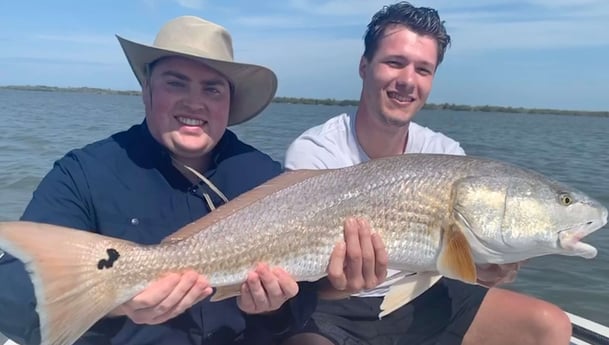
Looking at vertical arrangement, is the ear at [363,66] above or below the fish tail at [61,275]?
above

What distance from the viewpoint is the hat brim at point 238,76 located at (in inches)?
122

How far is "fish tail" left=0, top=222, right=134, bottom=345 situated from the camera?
7.71ft

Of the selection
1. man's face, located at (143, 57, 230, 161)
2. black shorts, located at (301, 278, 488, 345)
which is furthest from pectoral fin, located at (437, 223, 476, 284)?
man's face, located at (143, 57, 230, 161)

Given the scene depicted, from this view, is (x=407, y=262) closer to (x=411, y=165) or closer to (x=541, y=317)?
(x=411, y=165)

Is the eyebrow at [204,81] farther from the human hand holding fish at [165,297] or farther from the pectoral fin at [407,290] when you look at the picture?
the pectoral fin at [407,290]

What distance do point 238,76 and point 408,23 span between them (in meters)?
1.30

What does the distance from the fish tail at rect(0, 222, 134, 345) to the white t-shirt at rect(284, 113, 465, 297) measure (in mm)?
1641

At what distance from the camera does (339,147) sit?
395 centimetres

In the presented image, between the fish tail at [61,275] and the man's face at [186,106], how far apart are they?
2.57 feet

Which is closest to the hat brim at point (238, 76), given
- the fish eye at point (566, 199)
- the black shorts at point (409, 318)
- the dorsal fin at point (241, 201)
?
the dorsal fin at point (241, 201)

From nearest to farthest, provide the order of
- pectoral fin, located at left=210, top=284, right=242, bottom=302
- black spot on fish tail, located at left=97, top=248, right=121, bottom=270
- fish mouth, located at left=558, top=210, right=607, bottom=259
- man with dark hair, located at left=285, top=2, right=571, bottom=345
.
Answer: black spot on fish tail, located at left=97, top=248, right=121, bottom=270
pectoral fin, located at left=210, top=284, right=242, bottom=302
fish mouth, located at left=558, top=210, right=607, bottom=259
man with dark hair, located at left=285, top=2, right=571, bottom=345

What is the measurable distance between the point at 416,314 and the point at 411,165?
3.74ft

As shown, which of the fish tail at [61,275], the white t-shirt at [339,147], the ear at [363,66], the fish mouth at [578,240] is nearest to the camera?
the fish tail at [61,275]

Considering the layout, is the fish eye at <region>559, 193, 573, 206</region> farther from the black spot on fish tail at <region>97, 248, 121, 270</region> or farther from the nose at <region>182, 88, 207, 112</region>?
the black spot on fish tail at <region>97, 248, 121, 270</region>
